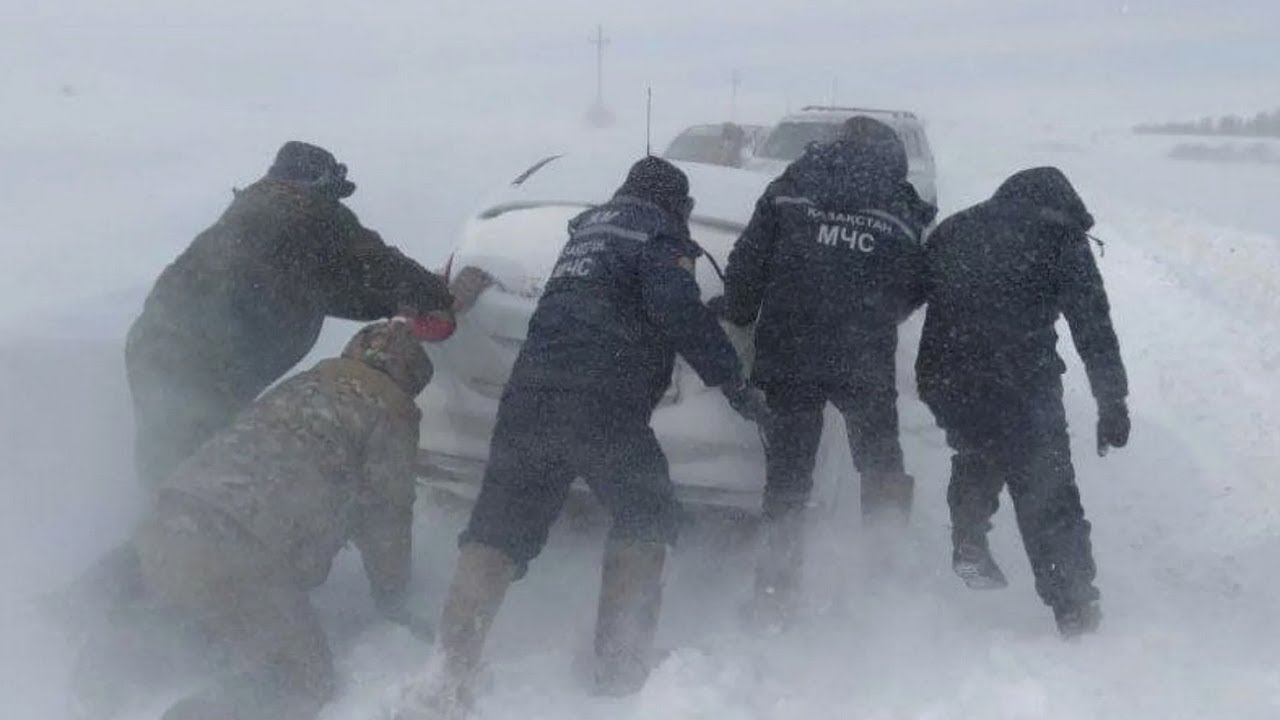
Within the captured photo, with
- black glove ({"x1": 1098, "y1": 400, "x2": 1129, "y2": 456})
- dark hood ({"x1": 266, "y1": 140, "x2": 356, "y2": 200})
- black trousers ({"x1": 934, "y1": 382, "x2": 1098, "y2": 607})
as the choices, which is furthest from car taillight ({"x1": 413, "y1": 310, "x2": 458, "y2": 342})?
black glove ({"x1": 1098, "y1": 400, "x2": 1129, "y2": 456})

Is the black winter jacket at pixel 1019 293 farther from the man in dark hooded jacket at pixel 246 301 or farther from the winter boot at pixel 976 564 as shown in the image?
the man in dark hooded jacket at pixel 246 301

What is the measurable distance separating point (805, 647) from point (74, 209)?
27.4ft

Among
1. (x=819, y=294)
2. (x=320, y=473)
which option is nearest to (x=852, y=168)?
(x=819, y=294)

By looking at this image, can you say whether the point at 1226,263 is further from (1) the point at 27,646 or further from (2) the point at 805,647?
(1) the point at 27,646

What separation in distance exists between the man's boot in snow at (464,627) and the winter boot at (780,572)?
0.99m

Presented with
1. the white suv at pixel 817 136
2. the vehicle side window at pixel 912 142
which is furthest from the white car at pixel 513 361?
the vehicle side window at pixel 912 142

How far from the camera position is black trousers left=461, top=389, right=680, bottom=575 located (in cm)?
332

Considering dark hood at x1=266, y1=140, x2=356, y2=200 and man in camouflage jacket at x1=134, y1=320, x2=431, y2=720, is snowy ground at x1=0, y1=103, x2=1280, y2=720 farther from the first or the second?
dark hood at x1=266, y1=140, x2=356, y2=200

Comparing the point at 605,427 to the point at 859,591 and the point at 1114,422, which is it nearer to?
the point at 859,591

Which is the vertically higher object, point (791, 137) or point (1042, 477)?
point (1042, 477)

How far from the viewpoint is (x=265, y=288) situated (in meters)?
3.65

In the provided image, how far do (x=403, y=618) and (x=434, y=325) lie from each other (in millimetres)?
1020

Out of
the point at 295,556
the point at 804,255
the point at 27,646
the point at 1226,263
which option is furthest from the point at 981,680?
the point at 1226,263

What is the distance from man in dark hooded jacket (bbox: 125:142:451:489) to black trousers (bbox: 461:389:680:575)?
0.73m
